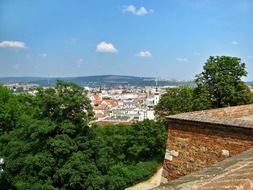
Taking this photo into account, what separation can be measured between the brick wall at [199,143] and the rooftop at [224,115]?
0.02 metres

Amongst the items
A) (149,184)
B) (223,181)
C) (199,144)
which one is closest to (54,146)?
(149,184)

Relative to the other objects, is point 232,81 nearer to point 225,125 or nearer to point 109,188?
point 109,188

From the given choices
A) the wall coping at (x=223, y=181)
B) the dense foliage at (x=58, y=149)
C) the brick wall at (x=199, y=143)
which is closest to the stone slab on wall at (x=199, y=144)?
the brick wall at (x=199, y=143)

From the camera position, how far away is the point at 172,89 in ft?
117

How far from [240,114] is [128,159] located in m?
29.8

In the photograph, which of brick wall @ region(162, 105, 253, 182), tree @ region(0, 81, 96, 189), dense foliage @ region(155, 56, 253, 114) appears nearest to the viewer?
brick wall @ region(162, 105, 253, 182)

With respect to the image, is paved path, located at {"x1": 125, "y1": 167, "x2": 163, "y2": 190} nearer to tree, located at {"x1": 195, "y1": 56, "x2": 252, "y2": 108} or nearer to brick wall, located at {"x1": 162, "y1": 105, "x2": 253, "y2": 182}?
tree, located at {"x1": 195, "y1": 56, "x2": 252, "y2": 108}

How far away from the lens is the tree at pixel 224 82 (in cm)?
2581

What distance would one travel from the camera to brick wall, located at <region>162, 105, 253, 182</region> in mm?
5379

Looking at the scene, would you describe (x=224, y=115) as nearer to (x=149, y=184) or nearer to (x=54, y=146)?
(x=54, y=146)

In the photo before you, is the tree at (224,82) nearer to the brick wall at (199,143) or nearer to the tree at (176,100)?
the tree at (176,100)

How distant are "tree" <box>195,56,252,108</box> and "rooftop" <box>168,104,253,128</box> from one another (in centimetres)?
1875

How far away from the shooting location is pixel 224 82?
2581cm

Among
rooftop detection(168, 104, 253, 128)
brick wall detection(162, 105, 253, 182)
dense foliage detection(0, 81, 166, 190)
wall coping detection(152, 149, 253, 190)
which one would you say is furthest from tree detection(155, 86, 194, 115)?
wall coping detection(152, 149, 253, 190)
